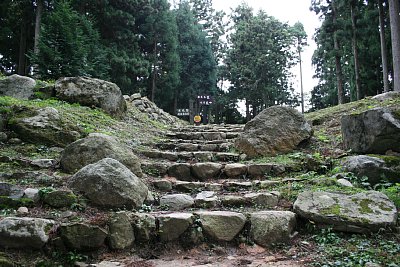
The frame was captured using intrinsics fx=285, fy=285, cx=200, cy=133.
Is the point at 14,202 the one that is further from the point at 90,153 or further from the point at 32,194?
the point at 90,153

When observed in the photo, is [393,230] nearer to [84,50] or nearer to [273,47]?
[84,50]

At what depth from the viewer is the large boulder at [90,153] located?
146 inches

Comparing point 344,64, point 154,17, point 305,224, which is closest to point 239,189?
point 305,224

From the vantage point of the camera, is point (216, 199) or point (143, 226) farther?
point (216, 199)

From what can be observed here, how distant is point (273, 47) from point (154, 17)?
33.2 ft

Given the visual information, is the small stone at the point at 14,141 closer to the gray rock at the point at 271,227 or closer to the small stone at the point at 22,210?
the small stone at the point at 22,210

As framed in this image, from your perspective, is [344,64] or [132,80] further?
[344,64]

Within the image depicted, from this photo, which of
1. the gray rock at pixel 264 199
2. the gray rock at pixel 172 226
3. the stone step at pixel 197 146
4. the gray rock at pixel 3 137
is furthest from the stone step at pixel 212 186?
the gray rock at pixel 3 137

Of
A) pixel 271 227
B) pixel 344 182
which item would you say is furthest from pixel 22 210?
pixel 344 182

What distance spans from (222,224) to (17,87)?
5.93 meters

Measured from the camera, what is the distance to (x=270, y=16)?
23.9 meters

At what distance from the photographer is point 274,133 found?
215 inches

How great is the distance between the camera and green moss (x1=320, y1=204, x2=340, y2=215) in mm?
2895

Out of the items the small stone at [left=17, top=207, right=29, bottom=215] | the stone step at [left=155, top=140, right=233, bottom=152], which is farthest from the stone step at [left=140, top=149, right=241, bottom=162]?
the small stone at [left=17, top=207, right=29, bottom=215]
